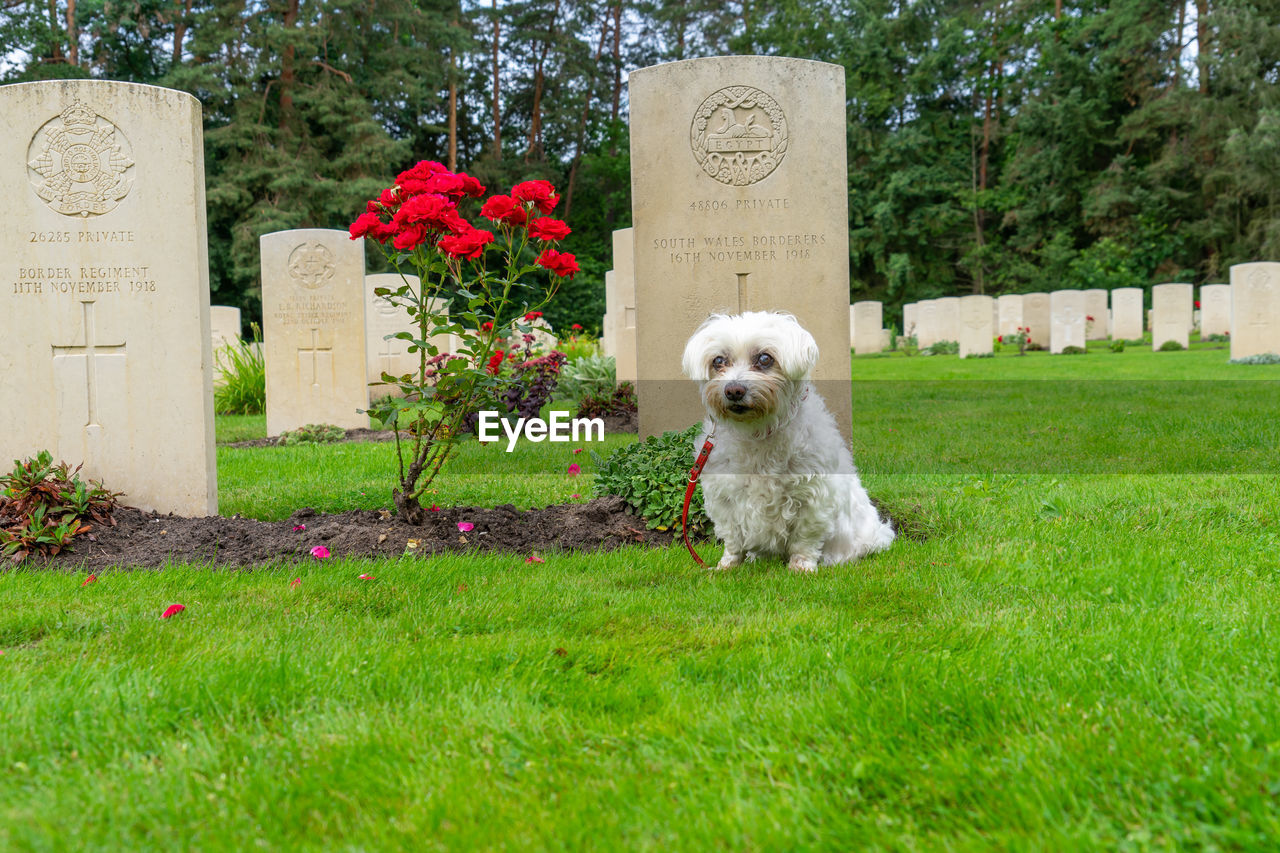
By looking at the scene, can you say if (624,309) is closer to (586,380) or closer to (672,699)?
(586,380)

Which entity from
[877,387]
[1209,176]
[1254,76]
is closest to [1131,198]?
[1209,176]

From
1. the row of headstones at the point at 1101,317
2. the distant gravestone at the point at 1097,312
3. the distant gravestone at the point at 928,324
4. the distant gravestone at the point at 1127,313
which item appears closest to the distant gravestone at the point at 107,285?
the row of headstones at the point at 1101,317

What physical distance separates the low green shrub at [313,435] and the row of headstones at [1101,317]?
48.9 ft

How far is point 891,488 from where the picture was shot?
5.12 metres

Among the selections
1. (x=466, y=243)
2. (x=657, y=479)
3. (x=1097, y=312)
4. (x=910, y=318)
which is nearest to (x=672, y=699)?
(x=466, y=243)

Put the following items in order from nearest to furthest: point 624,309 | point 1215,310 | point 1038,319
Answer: point 624,309
point 1215,310
point 1038,319

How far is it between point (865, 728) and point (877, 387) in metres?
11.0

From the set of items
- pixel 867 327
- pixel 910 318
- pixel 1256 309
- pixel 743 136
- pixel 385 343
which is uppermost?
pixel 910 318

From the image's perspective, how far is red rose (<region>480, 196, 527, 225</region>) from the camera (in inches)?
154

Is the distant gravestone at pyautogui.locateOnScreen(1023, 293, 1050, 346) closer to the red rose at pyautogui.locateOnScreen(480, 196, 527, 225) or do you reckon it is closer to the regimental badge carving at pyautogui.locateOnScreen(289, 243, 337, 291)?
the regimental badge carving at pyautogui.locateOnScreen(289, 243, 337, 291)

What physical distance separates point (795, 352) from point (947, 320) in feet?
70.2

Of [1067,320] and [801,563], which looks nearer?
[801,563]

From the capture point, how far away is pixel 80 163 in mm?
4336

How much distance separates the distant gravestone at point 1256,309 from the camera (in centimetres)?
1465
